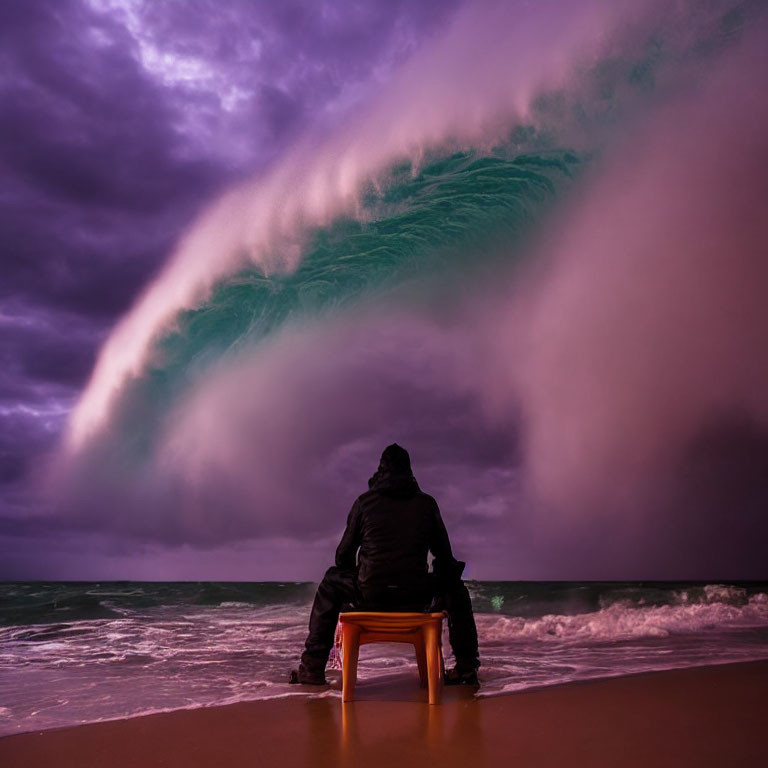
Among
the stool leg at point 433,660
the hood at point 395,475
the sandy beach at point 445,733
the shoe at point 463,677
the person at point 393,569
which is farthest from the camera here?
the shoe at point 463,677

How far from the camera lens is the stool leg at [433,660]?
4656 mm

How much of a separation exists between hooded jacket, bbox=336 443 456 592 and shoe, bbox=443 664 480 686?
0.92 meters

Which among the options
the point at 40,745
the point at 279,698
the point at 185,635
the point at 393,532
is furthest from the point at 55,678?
the point at 185,635

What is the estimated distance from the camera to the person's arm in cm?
529

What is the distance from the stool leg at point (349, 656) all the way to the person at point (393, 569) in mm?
292

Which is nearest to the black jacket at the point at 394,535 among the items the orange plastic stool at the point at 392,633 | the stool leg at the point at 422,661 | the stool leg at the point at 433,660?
the orange plastic stool at the point at 392,633

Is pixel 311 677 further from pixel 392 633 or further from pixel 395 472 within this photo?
pixel 395 472

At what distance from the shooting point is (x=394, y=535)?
5117 millimetres

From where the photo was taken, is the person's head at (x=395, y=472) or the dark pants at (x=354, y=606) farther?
the dark pants at (x=354, y=606)

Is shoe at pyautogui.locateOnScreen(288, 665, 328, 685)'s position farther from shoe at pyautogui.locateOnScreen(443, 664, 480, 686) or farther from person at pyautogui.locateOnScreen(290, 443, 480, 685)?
shoe at pyautogui.locateOnScreen(443, 664, 480, 686)

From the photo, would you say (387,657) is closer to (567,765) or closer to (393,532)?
(393,532)

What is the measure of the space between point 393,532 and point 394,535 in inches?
1.0

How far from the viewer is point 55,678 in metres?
6.54

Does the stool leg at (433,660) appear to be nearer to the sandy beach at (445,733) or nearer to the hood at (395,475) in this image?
the sandy beach at (445,733)
